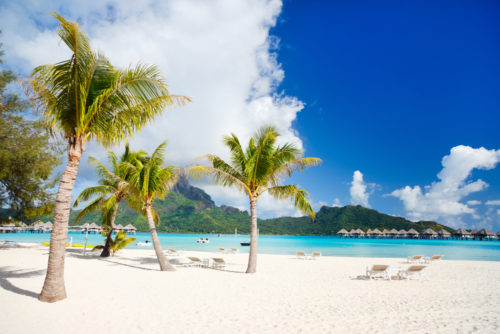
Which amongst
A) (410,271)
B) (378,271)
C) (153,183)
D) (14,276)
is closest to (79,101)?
(153,183)

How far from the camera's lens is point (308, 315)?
5.49 meters

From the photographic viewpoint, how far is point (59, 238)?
5.70 m

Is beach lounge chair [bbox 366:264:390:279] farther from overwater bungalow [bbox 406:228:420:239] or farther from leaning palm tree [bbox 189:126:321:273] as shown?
overwater bungalow [bbox 406:228:420:239]

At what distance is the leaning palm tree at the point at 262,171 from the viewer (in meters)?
10.8

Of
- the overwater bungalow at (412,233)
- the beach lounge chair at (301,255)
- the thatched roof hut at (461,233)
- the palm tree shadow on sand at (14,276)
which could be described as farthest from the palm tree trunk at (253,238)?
the thatched roof hut at (461,233)

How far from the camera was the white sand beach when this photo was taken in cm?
467

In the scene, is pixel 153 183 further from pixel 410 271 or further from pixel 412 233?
pixel 412 233

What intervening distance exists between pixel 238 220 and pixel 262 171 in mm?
110534

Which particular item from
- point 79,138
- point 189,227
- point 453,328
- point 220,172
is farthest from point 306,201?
point 189,227

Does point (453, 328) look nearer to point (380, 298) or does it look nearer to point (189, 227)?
point (380, 298)

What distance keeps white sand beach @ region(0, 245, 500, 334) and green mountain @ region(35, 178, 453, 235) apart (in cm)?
8547

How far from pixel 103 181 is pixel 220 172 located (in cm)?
855

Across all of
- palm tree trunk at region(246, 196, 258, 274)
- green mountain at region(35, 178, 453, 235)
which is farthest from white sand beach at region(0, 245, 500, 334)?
green mountain at region(35, 178, 453, 235)

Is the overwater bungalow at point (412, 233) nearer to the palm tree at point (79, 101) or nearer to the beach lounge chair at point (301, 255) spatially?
the beach lounge chair at point (301, 255)
